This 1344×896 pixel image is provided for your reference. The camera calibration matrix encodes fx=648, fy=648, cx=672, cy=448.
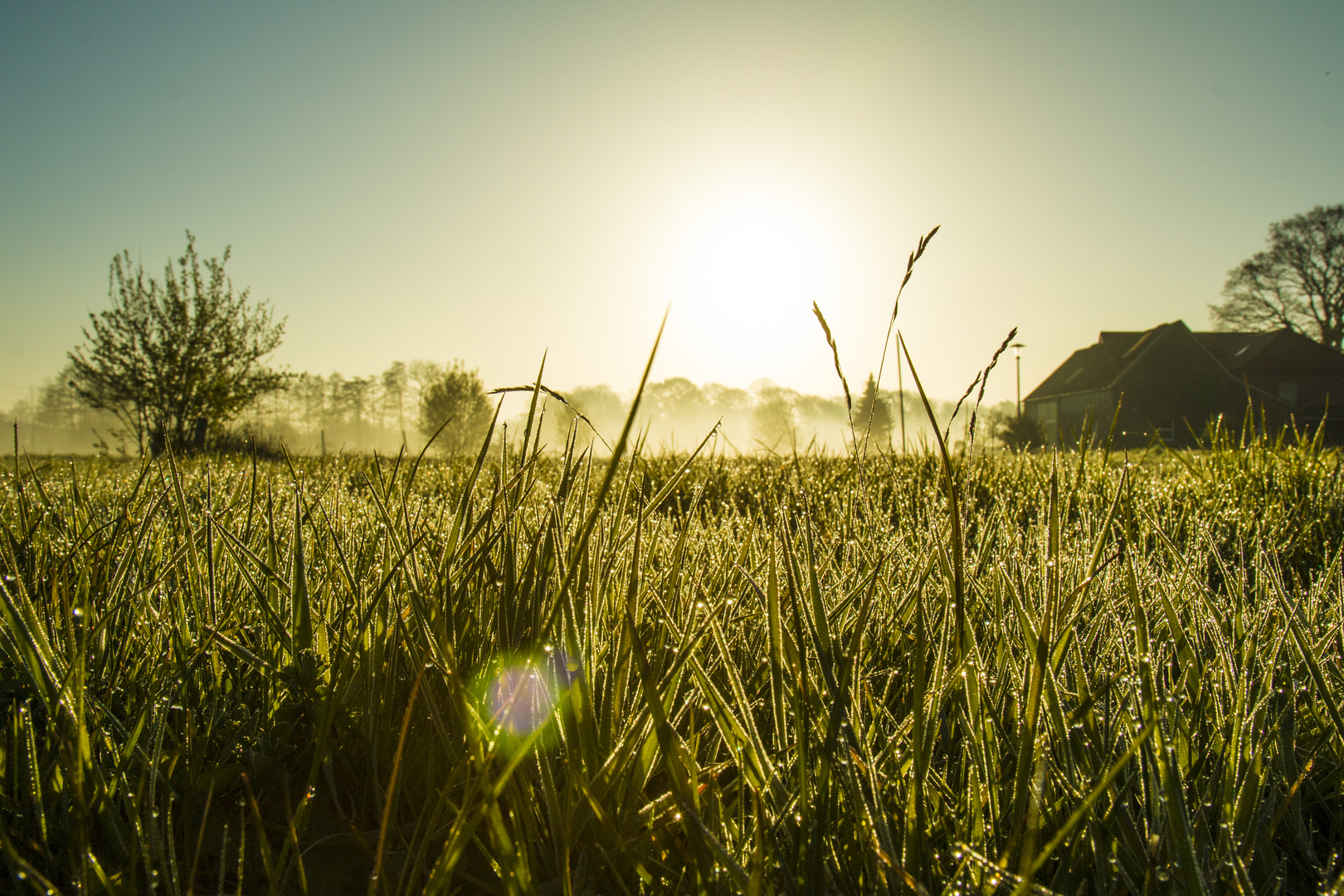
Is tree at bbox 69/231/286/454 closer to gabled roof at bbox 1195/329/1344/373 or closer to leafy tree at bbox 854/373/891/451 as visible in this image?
leafy tree at bbox 854/373/891/451

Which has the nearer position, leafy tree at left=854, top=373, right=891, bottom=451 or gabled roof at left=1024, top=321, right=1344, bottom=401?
leafy tree at left=854, top=373, right=891, bottom=451

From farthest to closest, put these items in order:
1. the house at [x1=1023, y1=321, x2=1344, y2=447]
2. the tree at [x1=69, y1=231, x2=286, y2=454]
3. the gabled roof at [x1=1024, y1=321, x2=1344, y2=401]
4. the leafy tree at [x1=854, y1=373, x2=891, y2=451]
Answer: the gabled roof at [x1=1024, y1=321, x2=1344, y2=401]
the house at [x1=1023, y1=321, x2=1344, y2=447]
the tree at [x1=69, y1=231, x2=286, y2=454]
the leafy tree at [x1=854, y1=373, x2=891, y2=451]

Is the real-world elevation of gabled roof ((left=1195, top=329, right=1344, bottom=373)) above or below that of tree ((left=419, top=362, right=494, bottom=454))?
above

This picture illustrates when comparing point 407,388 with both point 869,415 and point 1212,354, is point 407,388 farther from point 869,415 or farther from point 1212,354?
point 869,415

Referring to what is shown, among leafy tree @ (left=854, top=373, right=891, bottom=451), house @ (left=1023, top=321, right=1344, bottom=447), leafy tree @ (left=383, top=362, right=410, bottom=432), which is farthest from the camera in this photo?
leafy tree @ (left=383, top=362, right=410, bottom=432)

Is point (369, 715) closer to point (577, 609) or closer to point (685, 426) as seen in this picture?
point (577, 609)

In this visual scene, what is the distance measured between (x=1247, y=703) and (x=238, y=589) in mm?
1786

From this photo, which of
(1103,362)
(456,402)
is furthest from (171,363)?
(1103,362)

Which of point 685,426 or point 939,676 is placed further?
point 685,426

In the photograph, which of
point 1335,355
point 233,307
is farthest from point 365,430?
point 1335,355

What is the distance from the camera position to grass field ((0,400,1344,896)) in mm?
699

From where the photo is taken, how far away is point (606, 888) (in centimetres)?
79

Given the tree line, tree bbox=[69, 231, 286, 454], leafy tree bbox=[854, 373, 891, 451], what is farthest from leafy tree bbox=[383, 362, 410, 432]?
leafy tree bbox=[854, 373, 891, 451]

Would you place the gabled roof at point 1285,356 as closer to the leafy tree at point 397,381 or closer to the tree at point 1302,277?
the tree at point 1302,277
